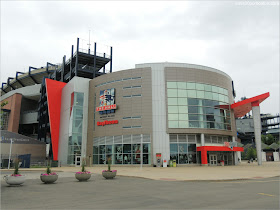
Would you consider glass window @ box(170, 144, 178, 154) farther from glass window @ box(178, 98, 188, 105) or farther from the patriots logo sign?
the patriots logo sign

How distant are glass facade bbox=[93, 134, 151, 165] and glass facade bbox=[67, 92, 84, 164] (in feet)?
14.2

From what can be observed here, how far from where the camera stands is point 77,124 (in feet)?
164

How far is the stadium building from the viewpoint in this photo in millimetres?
44219

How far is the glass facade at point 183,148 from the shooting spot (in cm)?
4369

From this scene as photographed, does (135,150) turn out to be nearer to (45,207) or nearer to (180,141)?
(180,141)

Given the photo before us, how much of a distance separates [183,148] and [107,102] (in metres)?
17.2

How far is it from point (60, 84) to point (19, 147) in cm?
1753

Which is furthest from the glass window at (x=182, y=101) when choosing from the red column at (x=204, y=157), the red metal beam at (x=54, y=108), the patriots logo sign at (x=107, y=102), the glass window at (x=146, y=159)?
the red metal beam at (x=54, y=108)

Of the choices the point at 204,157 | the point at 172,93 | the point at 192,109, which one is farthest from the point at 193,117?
the point at 204,157

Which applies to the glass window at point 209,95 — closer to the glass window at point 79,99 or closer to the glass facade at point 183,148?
the glass facade at point 183,148

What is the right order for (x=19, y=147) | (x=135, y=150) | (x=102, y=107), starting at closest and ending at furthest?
(x=135, y=150) → (x=102, y=107) → (x=19, y=147)

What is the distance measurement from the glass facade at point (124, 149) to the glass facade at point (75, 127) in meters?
4.32

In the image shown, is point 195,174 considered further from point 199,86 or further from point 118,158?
point 199,86

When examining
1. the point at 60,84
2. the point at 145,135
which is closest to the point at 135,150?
the point at 145,135
